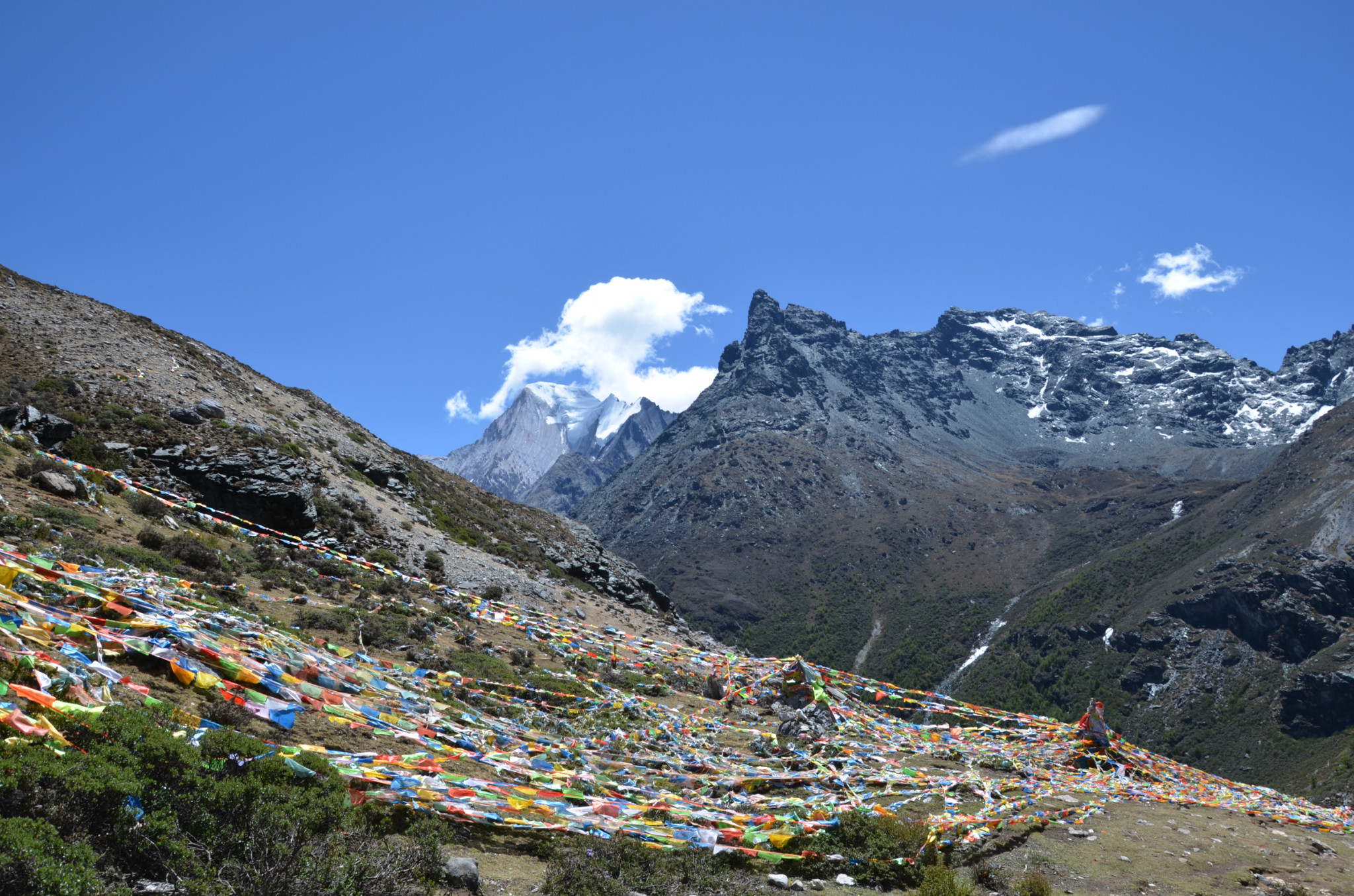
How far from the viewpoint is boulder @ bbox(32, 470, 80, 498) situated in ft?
51.1

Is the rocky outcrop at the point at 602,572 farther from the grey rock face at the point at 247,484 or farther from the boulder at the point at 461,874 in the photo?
the boulder at the point at 461,874

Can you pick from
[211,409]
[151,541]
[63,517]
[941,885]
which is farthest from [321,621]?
[211,409]

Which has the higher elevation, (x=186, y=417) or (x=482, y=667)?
(x=186, y=417)

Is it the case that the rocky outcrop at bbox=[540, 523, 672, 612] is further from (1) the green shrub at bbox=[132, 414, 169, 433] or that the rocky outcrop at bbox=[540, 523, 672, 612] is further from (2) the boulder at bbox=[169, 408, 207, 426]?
(1) the green shrub at bbox=[132, 414, 169, 433]

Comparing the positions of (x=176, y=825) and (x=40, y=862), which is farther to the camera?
(x=176, y=825)

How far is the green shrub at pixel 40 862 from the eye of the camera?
Answer: 4242 mm

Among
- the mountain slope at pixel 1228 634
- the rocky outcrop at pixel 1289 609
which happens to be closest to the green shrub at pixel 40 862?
the mountain slope at pixel 1228 634

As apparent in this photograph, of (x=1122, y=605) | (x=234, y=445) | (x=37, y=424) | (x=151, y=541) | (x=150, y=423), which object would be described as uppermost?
(x=1122, y=605)

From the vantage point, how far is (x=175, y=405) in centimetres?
→ 2447

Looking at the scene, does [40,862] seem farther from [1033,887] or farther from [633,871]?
[1033,887]

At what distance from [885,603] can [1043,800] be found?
168 metres

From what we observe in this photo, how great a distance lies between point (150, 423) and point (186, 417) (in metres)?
1.19

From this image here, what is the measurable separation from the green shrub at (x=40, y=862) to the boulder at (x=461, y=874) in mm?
2598

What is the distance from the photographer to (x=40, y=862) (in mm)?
4352
